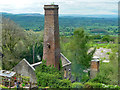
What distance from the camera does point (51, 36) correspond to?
60.9ft

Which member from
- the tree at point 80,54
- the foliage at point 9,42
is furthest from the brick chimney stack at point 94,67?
the foliage at point 9,42

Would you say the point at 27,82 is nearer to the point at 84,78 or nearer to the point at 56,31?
the point at 56,31

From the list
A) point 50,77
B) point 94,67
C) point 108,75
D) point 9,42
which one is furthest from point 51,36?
point 9,42

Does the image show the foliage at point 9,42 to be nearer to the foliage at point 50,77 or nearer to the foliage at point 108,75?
the foliage at point 50,77

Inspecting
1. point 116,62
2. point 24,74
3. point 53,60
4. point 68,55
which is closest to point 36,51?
point 68,55

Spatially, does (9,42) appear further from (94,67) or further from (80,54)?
(94,67)

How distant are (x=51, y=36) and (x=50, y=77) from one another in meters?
3.87

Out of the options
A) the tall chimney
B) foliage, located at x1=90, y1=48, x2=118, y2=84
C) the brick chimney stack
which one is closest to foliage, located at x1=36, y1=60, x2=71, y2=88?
the tall chimney

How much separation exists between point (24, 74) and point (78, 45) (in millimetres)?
9280

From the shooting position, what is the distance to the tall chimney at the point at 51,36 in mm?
18281

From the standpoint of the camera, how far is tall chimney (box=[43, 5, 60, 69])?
1828 cm

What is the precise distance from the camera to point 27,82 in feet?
65.1

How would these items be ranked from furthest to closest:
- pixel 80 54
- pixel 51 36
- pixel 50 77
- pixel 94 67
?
pixel 80 54 → pixel 94 67 → pixel 51 36 → pixel 50 77

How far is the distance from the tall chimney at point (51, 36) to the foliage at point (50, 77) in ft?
2.01
